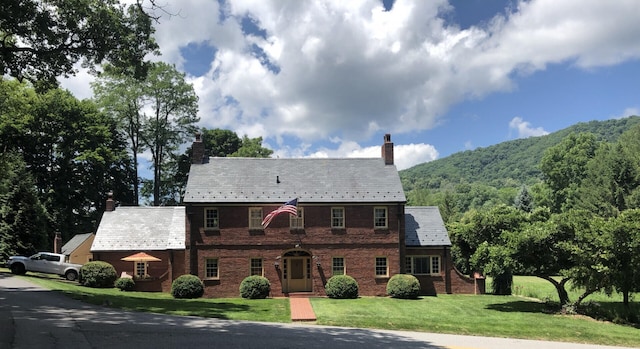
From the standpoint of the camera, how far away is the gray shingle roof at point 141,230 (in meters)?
32.2

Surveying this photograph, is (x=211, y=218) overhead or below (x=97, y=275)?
overhead

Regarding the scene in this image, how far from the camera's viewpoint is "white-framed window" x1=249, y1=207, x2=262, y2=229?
99.3ft

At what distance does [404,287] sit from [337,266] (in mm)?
4263

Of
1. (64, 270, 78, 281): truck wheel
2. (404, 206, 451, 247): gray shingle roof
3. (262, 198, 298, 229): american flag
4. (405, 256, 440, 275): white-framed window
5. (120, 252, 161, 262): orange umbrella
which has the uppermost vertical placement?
(262, 198, 298, 229): american flag

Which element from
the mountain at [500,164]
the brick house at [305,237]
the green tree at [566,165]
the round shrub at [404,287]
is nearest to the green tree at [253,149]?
the brick house at [305,237]

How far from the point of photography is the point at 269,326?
17156mm

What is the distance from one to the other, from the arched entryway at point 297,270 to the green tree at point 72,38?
14.9 m

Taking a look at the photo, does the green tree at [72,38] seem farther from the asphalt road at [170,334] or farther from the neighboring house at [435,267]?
the neighboring house at [435,267]

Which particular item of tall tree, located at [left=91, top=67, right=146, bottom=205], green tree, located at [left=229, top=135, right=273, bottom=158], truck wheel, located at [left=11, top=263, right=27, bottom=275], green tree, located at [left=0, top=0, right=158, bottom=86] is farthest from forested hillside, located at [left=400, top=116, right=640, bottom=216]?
green tree, located at [left=0, top=0, right=158, bottom=86]

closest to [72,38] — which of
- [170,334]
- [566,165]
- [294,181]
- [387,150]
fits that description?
[170,334]

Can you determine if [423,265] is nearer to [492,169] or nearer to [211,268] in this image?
[211,268]

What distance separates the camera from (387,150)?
3375 cm

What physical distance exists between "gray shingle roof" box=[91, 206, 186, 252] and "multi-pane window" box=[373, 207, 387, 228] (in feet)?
39.4

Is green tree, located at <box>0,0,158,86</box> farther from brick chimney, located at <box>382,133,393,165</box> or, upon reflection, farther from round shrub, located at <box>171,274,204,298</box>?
brick chimney, located at <box>382,133,393,165</box>
